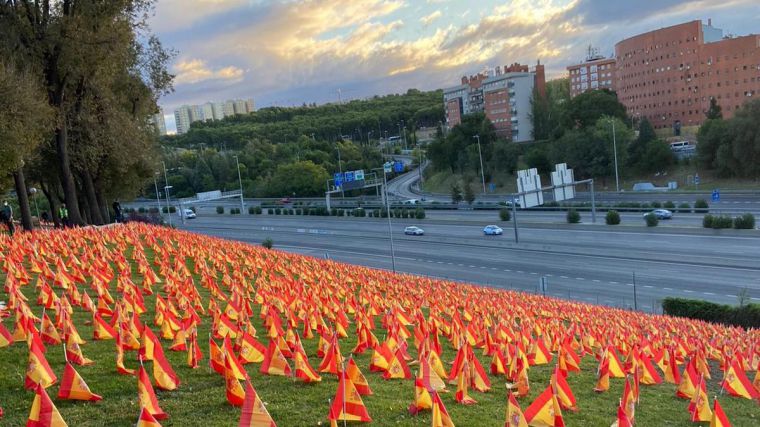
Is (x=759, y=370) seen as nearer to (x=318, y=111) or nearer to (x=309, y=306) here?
(x=309, y=306)

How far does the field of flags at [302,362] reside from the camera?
8156 mm

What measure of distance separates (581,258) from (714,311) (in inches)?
673

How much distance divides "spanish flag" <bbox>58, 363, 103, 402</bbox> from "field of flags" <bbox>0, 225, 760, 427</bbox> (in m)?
0.02

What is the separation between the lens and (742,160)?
221 feet

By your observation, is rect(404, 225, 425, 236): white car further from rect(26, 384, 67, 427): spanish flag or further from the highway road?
rect(26, 384, 67, 427): spanish flag

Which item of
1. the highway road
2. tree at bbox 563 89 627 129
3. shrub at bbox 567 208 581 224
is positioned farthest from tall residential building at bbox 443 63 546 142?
shrub at bbox 567 208 581 224

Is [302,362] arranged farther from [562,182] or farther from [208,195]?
[208,195]

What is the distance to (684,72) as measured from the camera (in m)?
101

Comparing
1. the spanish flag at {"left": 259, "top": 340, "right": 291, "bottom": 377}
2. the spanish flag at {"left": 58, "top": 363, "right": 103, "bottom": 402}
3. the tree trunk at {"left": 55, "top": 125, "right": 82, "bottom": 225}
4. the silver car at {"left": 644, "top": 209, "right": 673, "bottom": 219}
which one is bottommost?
the silver car at {"left": 644, "top": 209, "right": 673, "bottom": 219}

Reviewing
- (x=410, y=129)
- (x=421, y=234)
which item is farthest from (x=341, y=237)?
(x=410, y=129)

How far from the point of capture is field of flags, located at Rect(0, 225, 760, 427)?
26.8ft

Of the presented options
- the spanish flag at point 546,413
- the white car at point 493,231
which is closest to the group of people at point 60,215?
the spanish flag at point 546,413

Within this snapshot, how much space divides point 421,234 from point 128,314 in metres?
50.3

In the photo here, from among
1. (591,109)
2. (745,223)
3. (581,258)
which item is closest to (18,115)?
(581,258)
